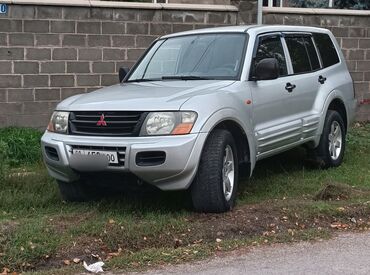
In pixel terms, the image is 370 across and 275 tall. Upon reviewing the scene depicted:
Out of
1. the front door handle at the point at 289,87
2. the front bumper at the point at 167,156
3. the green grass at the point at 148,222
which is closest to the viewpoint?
the green grass at the point at 148,222

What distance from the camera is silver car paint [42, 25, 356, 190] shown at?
17.8ft

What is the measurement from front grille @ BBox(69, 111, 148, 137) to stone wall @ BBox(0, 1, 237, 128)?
13.7 ft

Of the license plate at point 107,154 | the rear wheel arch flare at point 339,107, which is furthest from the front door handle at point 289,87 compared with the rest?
the license plate at point 107,154

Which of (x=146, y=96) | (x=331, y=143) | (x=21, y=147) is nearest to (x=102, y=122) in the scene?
(x=146, y=96)

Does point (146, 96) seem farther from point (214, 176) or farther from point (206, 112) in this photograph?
point (214, 176)

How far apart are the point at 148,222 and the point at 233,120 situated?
1316 mm

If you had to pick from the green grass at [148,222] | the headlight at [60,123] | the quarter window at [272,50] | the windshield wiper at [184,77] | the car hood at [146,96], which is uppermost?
the quarter window at [272,50]

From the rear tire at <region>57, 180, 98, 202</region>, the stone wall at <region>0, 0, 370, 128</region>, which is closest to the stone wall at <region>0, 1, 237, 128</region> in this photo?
the stone wall at <region>0, 0, 370, 128</region>

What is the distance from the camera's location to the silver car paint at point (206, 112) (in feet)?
17.8

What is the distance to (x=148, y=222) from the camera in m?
5.61

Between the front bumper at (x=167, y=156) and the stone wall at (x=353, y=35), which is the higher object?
the stone wall at (x=353, y=35)

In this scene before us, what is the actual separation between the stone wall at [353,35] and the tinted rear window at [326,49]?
10.7 ft

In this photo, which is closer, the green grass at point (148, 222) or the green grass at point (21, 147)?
the green grass at point (148, 222)

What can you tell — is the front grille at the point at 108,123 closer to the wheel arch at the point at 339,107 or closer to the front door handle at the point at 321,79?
the front door handle at the point at 321,79
